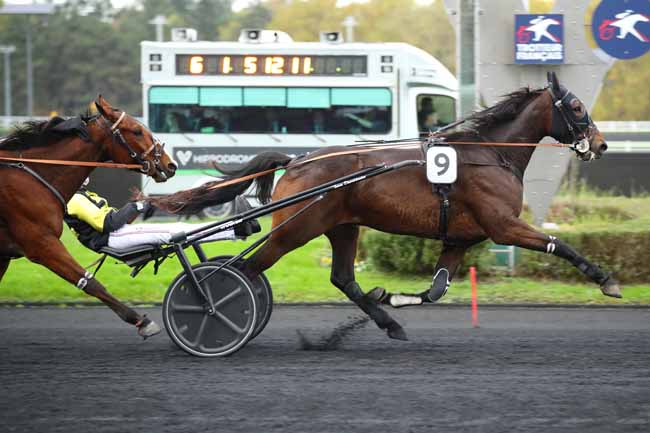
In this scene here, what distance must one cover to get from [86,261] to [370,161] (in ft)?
19.5

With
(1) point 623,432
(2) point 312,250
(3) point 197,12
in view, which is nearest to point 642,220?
(2) point 312,250

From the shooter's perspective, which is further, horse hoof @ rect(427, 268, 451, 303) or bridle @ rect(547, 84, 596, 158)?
bridle @ rect(547, 84, 596, 158)

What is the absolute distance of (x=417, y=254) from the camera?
33.2ft

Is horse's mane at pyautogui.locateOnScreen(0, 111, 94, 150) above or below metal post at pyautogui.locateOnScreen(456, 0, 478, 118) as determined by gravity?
below

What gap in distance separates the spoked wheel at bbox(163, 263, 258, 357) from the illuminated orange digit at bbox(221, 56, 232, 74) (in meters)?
11.9

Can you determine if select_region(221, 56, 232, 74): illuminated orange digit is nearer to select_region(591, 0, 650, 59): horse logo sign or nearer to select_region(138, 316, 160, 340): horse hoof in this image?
select_region(591, 0, 650, 59): horse logo sign

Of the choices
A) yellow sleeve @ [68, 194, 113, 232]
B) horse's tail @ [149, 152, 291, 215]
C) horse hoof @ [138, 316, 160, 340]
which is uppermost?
horse's tail @ [149, 152, 291, 215]

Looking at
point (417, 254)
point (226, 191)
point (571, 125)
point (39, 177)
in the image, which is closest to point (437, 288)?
point (571, 125)

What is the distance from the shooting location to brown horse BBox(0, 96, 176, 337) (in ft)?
20.9

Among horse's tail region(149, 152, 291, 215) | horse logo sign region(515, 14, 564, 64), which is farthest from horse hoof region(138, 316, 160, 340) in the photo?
horse logo sign region(515, 14, 564, 64)

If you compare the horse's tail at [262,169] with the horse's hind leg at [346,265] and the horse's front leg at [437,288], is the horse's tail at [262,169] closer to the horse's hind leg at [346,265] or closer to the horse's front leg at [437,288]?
the horse's hind leg at [346,265]

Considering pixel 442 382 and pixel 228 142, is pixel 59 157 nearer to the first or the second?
pixel 442 382

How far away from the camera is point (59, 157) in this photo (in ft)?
21.7

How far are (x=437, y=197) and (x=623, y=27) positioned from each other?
449 cm
